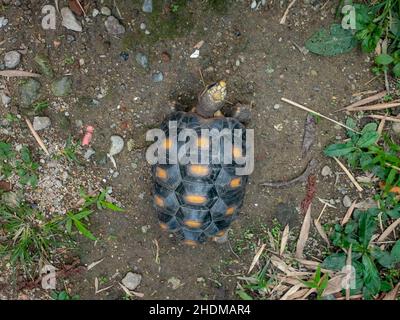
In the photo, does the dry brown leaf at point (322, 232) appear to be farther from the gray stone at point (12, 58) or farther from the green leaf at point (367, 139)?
the gray stone at point (12, 58)

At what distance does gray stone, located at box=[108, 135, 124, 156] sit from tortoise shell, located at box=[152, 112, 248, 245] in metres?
0.38

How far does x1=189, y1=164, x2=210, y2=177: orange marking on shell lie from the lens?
305cm

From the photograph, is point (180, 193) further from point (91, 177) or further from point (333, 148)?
point (333, 148)

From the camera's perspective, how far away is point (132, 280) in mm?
3623

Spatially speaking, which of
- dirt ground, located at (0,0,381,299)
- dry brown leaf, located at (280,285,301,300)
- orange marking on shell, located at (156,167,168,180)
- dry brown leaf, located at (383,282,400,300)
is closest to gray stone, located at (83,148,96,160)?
dirt ground, located at (0,0,381,299)

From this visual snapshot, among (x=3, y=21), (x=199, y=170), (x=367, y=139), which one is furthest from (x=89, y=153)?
(x=367, y=139)

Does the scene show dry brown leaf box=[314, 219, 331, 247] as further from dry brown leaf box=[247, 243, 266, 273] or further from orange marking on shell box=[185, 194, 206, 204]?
orange marking on shell box=[185, 194, 206, 204]

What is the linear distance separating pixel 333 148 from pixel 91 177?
187 centimetres

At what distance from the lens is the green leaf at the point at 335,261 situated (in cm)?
350

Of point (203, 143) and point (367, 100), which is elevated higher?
point (367, 100)

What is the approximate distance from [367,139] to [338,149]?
0.22 meters

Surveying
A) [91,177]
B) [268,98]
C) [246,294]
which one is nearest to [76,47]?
[91,177]

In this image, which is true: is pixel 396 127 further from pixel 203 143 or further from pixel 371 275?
pixel 203 143

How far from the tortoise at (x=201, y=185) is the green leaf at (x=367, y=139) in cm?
91
